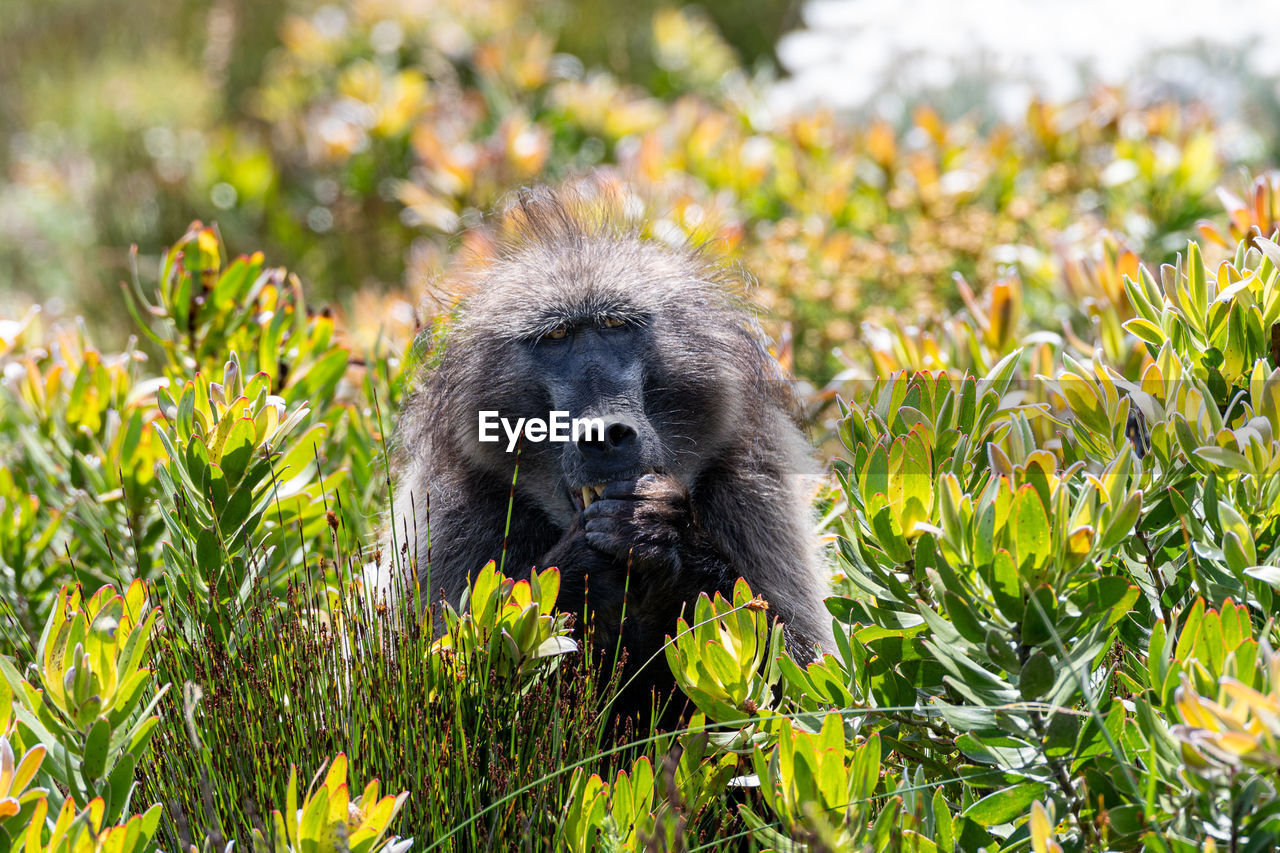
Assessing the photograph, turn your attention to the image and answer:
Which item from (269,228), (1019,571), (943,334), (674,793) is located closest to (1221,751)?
(1019,571)

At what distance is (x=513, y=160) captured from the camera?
5438 mm

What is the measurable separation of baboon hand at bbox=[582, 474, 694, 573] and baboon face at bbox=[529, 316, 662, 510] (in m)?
0.04

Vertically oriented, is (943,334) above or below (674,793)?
above

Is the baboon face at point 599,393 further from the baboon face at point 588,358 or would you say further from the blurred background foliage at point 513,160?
the blurred background foliage at point 513,160

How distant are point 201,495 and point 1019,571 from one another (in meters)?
1.49

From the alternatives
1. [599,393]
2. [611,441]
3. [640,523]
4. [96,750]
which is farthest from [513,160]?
[96,750]

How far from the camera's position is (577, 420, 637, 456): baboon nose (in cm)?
238

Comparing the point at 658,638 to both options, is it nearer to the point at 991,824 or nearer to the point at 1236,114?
the point at 991,824

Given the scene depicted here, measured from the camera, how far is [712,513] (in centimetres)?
273

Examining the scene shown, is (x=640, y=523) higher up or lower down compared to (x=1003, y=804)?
higher up

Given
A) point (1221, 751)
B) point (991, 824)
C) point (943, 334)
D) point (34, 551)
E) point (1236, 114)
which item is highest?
point (1236, 114)

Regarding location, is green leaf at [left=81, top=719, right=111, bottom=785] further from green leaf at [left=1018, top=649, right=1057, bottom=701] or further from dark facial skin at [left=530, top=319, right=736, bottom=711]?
green leaf at [left=1018, top=649, right=1057, bottom=701]

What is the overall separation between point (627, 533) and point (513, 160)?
3.48 meters

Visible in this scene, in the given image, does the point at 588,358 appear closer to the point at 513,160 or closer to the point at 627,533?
the point at 627,533
